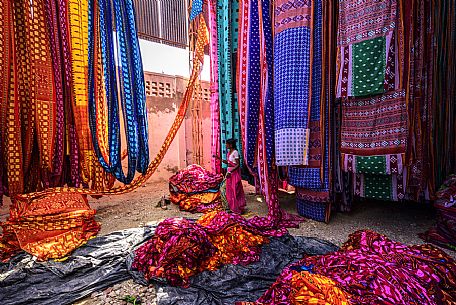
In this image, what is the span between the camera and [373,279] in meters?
1.46

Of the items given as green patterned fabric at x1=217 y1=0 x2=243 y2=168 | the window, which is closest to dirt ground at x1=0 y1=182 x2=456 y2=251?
green patterned fabric at x1=217 y1=0 x2=243 y2=168

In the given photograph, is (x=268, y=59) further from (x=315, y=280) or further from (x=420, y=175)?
(x=315, y=280)

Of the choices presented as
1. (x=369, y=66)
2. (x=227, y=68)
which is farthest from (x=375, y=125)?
(x=227, y=68)

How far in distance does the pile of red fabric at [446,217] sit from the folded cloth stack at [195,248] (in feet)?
5.95

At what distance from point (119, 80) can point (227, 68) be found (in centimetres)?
152

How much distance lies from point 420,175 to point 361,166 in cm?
60

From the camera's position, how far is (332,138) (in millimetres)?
3275

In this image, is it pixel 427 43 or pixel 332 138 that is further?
pixel 332 138

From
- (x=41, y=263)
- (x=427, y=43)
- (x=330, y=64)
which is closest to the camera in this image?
(x=41, y=263)

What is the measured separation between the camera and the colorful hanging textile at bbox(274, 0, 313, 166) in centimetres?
299

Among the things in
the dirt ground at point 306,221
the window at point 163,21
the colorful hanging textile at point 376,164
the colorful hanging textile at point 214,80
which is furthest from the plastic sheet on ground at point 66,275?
the window at point 163,21

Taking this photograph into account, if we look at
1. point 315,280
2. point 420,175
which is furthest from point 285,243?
point 420,175

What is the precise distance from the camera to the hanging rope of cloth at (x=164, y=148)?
10.5 feet

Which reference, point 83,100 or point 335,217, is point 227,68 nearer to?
point 83,100
